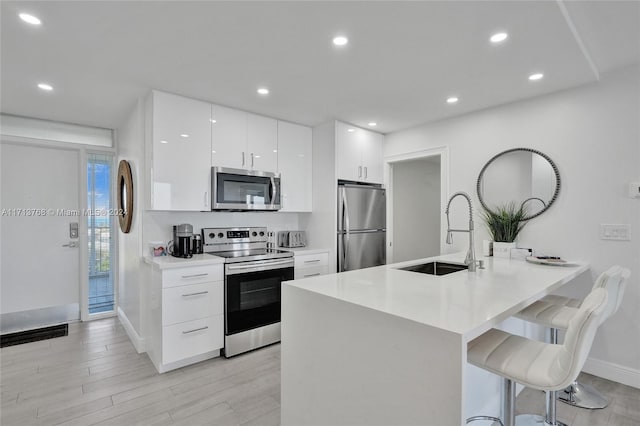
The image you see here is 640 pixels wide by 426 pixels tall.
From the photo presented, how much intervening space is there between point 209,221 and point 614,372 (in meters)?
3.81

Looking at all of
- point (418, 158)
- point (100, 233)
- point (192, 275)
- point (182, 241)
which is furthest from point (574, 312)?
point (100, 233)

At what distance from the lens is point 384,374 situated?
1276 mm

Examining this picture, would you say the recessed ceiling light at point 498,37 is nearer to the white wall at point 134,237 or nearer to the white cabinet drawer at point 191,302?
the white cabinet drawer at point 191,302

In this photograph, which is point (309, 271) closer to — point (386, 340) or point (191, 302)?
point (191, 302)

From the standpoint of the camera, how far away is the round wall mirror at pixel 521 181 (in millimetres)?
2857

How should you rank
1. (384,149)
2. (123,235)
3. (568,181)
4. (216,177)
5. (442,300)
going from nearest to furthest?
(442,300), (568,181), (216,177), (123,235), (384,149)

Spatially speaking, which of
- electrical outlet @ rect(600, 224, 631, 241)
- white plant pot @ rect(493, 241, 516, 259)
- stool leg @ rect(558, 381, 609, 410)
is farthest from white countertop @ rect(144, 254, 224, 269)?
electrical outlet @ rect(600, 224, 631, 241)

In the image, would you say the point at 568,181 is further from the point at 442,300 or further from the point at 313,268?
the point at 313,268

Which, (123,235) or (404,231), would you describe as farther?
(404,231)

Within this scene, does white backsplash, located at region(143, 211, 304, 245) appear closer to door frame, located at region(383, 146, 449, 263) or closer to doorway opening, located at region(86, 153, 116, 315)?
door frame, located at region(383, 146, 449, 263)

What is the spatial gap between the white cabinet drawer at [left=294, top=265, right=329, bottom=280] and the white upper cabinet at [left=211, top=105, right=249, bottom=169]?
4.08 feet

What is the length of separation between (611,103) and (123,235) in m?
4.92

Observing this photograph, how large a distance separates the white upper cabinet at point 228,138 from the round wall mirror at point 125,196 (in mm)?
938

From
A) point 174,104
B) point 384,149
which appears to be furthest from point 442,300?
point 384,149
